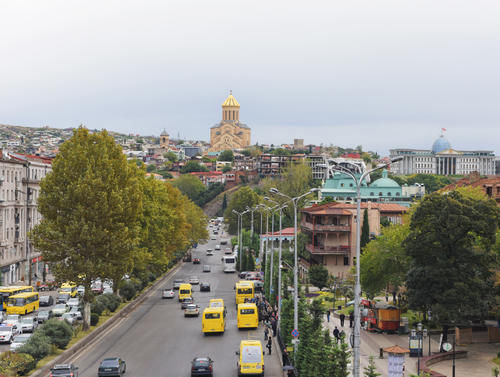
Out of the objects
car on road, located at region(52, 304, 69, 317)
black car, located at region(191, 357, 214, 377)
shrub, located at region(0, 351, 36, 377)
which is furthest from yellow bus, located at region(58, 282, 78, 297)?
black car, located at region(191, 357, 214, 377)

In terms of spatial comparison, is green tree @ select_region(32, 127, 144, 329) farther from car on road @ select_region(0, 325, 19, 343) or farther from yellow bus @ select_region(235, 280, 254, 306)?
yellow bus @ select_region(235, 280, 254, 306)

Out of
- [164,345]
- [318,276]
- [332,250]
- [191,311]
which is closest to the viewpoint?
[164,345]

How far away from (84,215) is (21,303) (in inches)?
650

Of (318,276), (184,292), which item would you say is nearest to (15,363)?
(184,292)

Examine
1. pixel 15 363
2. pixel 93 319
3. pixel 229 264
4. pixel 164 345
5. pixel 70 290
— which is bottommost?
pixel 164 345

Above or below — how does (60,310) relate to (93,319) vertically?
below

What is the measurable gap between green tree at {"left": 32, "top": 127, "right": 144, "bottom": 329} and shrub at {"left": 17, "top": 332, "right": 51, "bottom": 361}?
10.4 meters

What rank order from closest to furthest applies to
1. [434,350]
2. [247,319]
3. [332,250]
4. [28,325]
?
[434,350] → [28,325] → [247,319] → [332,250]

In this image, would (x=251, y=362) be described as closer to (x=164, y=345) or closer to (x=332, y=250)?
(x=164, y=345)

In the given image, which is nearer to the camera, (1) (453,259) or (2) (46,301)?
(1) (453,259)

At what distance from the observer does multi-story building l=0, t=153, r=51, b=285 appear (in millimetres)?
81438

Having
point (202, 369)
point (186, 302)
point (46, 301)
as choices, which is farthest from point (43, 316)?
point (202, 369)

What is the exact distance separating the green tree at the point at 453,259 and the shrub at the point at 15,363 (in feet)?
76.9

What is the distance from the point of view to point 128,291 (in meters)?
67.6
